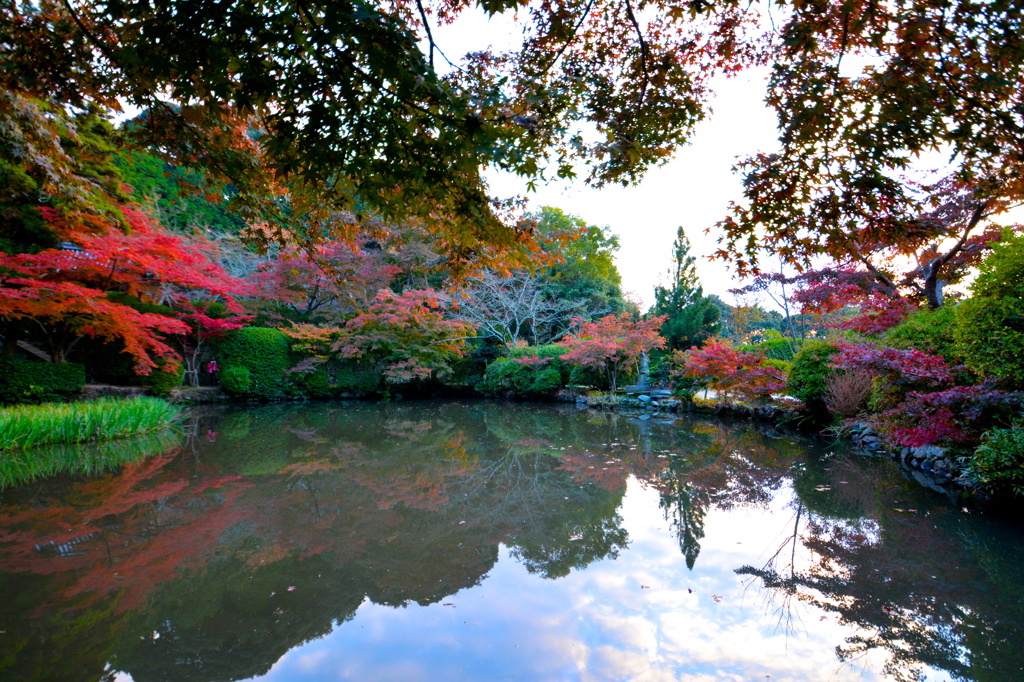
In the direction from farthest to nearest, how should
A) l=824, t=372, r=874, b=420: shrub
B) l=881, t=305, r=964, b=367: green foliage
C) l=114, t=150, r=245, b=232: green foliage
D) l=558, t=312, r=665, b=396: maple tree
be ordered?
1. l=114, t=150, r=245, b=232: green foliage
2. l=558, t=312, r=665, b=396: maple tree
3. l=824, t=372, r=874, b=420: shrub
4. l=881, t=305, r=964, b=367: green foliage

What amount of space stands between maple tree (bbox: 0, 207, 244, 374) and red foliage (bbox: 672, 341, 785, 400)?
9.89m

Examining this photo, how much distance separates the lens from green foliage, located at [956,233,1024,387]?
3.46 meters

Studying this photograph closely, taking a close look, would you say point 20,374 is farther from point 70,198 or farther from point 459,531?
point 459,531

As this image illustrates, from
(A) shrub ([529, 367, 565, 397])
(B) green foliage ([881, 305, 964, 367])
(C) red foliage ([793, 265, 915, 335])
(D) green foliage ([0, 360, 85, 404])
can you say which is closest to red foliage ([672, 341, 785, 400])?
(C) red foliage ([793, 265, 915, 335])

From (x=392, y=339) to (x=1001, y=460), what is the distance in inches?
459

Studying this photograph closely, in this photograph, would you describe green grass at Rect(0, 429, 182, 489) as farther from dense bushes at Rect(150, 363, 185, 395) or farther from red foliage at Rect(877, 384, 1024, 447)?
red foliage at Rect(877, 384, 1024, 447)

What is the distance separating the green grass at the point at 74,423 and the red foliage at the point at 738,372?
369 inches

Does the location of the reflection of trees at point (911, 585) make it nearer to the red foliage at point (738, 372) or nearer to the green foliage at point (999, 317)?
the green foliage at point (999, 317)

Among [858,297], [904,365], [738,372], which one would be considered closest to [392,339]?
[738,372]

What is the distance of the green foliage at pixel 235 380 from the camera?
11789 millimetres

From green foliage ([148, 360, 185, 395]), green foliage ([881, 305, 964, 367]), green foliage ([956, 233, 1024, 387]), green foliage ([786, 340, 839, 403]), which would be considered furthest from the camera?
green foliage ([148, 360, 185, 395])

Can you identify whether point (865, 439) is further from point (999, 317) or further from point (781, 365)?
point (999, 317)

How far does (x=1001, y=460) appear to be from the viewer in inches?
133

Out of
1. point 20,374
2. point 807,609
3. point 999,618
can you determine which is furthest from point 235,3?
point 20,374
